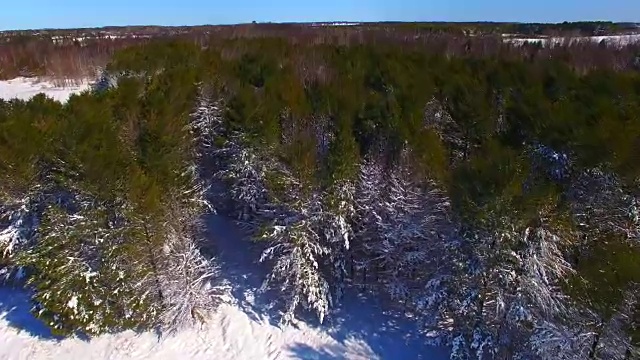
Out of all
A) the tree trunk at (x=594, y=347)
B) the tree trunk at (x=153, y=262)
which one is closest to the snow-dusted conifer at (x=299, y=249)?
the tree trunk at (x=153, y=262)

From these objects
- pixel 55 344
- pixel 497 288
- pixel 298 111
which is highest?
pixel 298 111

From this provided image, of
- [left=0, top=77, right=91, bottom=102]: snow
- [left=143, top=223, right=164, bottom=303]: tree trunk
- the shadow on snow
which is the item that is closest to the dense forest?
[left=143, top=223, right=164, bottom=303]: tree trunk

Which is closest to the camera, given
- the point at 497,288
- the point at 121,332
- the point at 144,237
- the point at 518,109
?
the point at 497,288

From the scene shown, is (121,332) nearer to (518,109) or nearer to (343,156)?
(343,156)

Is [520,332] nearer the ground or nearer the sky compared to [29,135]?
nearer the ground

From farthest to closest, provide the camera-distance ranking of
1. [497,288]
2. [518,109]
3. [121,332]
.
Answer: [518,109] < [121,332] < [497,288]

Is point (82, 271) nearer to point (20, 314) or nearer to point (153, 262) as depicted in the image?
point (153, 262)

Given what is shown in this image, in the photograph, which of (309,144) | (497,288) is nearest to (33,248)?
(309,144)

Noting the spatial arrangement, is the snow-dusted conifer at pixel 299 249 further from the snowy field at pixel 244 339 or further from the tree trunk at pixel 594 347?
the tree trunk at pixel 594 347
